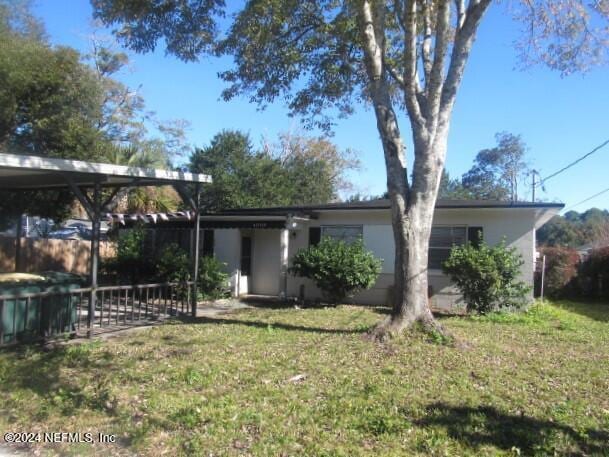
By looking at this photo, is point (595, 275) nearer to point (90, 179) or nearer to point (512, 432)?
point (512, 432)

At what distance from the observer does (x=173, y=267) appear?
46.2 ft

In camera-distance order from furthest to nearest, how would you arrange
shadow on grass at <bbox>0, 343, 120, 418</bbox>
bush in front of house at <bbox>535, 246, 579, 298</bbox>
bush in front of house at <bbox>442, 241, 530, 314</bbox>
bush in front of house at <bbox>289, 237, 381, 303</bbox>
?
bush in front of house at <bbox>535, 246, 579, 298</bbox> → bush in front of house at <bbox>289, 237, 381, 303</bbox> → bush in front of house at <bbox>442, 241, 530, 314</bbox> → shadow on grass at <bbox>0, 343, 120, 418</bbox>

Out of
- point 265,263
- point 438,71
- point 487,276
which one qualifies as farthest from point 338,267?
point 438,71

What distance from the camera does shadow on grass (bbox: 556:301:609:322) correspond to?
13.8 m

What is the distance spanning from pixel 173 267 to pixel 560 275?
14414mm

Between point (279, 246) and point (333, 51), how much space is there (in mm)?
7172

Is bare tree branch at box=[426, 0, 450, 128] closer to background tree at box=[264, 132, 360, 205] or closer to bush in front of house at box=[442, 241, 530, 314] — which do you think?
bush in front of house at box=[442, 241, 530, 314]

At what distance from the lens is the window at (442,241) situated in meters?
14.1

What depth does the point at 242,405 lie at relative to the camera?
5.18 meters

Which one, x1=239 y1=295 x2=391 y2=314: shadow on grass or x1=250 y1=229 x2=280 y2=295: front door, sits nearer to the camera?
x1=239 y1=295 x2=391 y2=314: shadow on grass

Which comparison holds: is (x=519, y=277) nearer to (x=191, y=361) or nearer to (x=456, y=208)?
(x=456, y=208)

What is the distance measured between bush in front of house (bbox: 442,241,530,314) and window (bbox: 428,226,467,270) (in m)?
1.54

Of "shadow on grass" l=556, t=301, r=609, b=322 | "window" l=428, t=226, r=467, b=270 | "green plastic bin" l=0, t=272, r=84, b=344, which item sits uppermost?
"window" l=428, t=226, r=467, b=270

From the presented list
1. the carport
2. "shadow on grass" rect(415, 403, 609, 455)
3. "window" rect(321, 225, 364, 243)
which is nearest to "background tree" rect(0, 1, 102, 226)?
the carport
